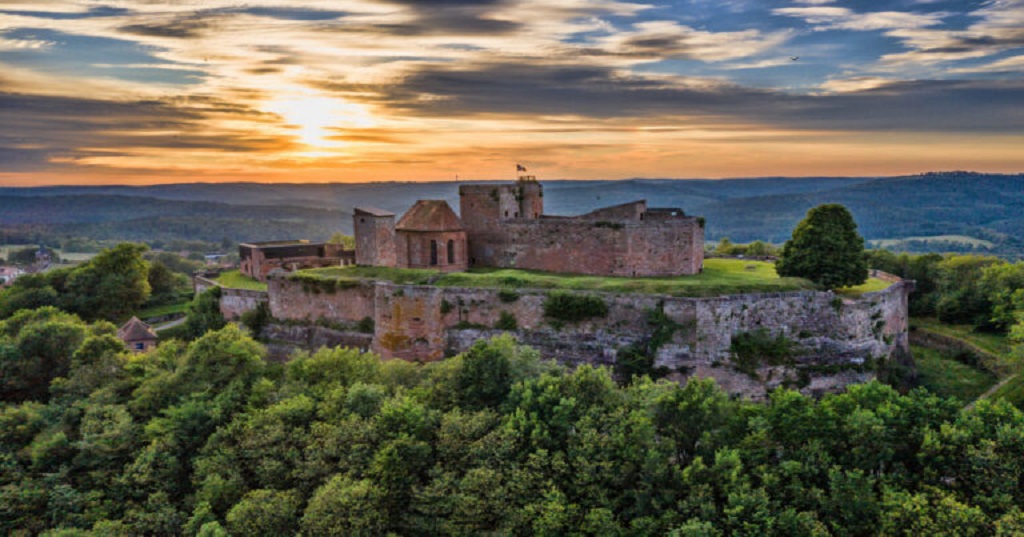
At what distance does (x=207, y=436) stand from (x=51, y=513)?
4.47 metres

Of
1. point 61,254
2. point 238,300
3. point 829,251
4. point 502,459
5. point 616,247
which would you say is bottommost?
point 61,254

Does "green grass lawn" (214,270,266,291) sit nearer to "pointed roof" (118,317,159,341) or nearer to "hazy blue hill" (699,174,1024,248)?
"pointed roof" (118,317,159,341)

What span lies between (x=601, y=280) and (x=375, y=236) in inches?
559

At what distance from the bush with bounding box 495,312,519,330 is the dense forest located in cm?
757

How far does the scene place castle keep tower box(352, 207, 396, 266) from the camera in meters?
37.1

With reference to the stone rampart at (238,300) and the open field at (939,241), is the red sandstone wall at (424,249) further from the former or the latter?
the open field at (939,241)

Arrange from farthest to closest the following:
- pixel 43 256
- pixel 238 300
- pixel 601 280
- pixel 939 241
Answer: pixel 939 241 → pixel 43 256 → pixel 238 300 → pixel 601 280

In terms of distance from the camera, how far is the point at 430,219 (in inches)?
1419

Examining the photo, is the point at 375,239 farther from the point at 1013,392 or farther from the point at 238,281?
the point at 1013,392

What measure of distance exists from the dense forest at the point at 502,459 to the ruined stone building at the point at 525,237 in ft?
43.8

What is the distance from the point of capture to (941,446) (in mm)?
14875

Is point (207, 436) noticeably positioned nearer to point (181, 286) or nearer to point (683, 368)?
point (683, 368)

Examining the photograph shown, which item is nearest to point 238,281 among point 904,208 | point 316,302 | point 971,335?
point 316,302

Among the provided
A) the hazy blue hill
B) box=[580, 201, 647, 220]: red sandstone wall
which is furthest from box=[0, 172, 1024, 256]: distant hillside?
box=[580, 201, 647, 220]: red sandstone wall
